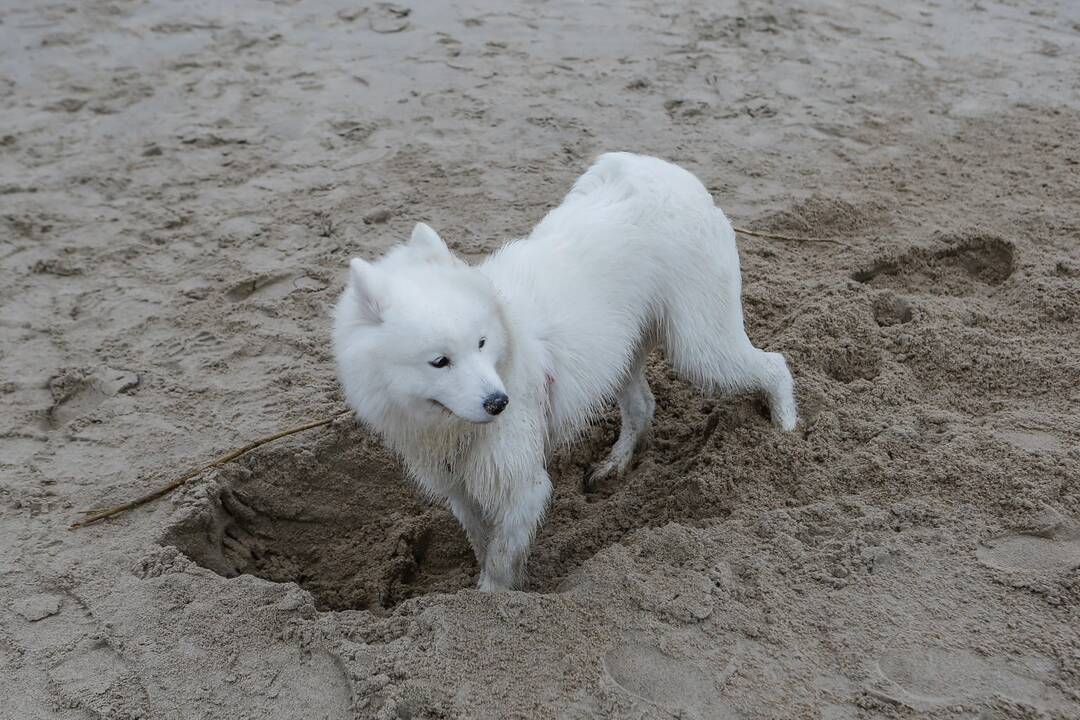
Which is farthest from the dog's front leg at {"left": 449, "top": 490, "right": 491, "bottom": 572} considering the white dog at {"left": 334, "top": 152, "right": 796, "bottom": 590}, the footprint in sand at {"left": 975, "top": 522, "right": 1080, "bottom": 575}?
the footprint in sand at {"left": 975, "top": 522, "right": 1080, "bottom": 575}

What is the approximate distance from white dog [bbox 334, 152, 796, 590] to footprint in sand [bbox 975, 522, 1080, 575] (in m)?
0.97

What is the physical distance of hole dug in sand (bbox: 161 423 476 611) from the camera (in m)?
3.57

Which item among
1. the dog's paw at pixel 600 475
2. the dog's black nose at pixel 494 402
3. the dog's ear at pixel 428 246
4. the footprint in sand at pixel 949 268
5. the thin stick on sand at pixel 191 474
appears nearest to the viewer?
the dog's black nose at pixel 494 402

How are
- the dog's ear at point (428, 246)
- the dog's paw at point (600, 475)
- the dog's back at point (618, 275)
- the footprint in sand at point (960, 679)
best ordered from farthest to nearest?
1. the dog's paw at point (600, 475)
2. the dog's back at point (618, 275)
3. the dog's ear at point (428, 246)
4. the footprint in sand at point (960, 679)

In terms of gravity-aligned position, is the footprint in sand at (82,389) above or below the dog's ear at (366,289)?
below

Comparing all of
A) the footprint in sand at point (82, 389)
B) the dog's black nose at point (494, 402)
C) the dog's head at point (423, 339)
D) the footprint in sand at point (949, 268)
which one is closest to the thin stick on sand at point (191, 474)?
the footprint in sand at point (82, 389)

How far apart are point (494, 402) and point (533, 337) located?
54 centimetres

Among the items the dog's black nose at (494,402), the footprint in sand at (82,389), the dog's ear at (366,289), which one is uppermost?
the dog's ear at (366,289)

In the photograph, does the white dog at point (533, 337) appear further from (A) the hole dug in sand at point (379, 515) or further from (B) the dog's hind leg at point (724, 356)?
(A) the hole dug in sand at point (379, 515)

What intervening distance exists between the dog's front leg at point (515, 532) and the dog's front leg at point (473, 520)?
0.49 feet

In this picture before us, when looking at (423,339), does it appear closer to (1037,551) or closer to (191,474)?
(191,474)

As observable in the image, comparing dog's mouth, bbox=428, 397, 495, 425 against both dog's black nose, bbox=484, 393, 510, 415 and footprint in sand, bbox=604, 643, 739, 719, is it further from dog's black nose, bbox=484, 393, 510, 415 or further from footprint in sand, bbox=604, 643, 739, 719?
footprint in sand, bbox=604, 643, 739, 719

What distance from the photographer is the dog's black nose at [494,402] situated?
8.89ft

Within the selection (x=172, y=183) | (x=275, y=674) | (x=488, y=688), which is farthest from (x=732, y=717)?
(x=172, y=183)
